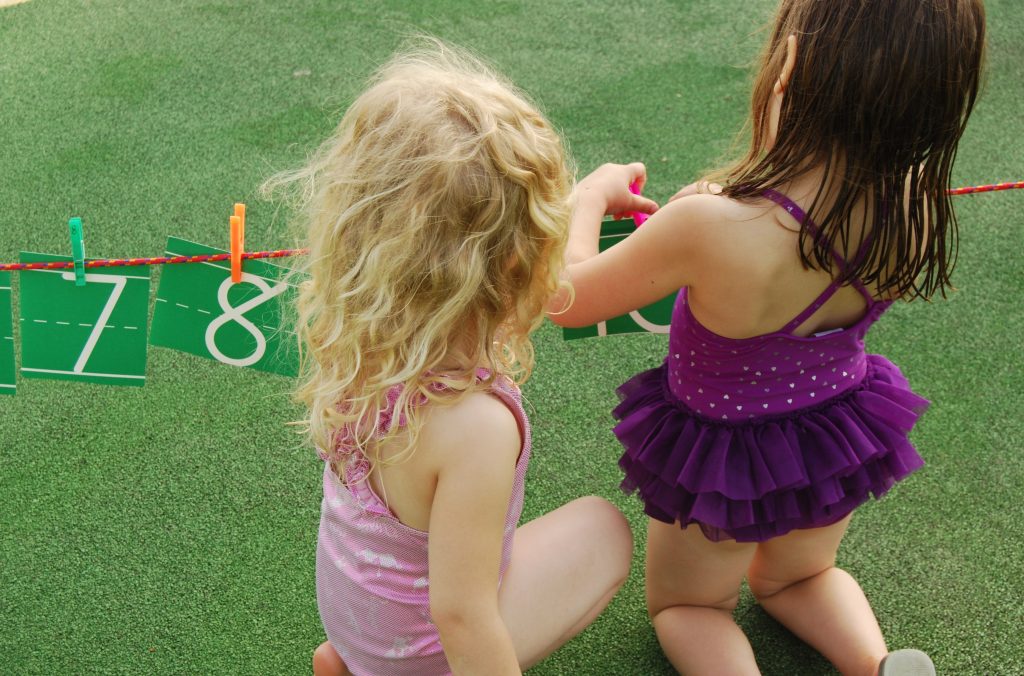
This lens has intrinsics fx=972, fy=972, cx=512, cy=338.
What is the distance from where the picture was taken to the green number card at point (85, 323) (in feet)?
4.22

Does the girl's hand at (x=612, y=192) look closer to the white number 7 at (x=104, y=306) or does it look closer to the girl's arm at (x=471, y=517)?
the girl's arm at (x=471, y=517)

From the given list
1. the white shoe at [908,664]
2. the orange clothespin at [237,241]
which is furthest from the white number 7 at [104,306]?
the white shoe at [908,664]

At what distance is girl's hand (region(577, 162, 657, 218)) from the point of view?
1298 mm

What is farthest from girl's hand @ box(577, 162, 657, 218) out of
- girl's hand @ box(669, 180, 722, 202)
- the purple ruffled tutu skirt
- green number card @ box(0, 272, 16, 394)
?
green number card @ box(0, 272, 16, 394)

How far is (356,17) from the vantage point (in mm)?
3250

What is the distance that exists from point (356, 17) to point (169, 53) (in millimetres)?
616

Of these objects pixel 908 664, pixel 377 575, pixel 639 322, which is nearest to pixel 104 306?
pixel 377 575

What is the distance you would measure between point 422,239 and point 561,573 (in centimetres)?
53

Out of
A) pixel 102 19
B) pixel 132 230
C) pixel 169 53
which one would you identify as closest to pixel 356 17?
pixel 169 53

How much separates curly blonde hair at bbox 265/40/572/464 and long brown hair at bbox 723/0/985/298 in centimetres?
26

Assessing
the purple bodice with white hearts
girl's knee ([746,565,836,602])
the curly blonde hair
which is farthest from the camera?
girl's knee ([746,565,836,602])

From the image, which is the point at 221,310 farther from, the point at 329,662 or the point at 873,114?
the point at 873,114

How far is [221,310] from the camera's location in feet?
4.35

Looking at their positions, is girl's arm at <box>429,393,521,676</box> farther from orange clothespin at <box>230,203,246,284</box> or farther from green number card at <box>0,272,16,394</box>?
green number card at <box>0,272,16,394</box>
